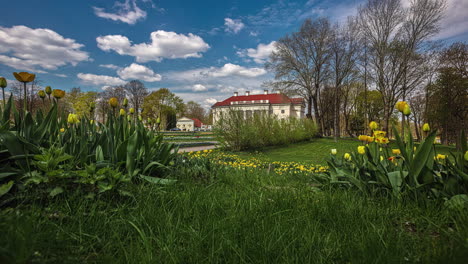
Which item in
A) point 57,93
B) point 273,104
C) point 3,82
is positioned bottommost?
point 57,93

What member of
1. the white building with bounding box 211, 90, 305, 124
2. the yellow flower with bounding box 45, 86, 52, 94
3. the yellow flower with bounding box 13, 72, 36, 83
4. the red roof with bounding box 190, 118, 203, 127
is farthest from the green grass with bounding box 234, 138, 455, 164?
the red roof with bounding box 190, 118, 203, 127

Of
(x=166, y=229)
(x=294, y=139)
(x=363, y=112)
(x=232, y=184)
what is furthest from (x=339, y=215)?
(x=363, y=112)

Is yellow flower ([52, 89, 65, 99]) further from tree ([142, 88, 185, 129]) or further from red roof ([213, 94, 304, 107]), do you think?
red roof ([213, 94, 304, 107])

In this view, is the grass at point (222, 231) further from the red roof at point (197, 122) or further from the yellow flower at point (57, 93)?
the red roof at point (197, 122)

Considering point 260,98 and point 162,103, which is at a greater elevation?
point 260,98

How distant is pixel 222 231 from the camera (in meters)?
1.28

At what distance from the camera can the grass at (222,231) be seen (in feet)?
3.39

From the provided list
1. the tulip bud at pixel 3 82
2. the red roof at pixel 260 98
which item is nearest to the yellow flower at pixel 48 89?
the tulip bud at pixel 3 82

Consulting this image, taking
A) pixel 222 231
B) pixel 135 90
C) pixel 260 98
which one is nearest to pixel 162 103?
pixel 135 90

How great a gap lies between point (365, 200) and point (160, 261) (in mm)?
1747

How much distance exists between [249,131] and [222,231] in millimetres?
9789

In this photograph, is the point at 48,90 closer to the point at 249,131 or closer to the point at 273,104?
the point at 249,131

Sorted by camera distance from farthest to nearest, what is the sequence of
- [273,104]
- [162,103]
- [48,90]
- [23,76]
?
[273,104], [162,103], [48,90], [23,76]

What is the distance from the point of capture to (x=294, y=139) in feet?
55.0
